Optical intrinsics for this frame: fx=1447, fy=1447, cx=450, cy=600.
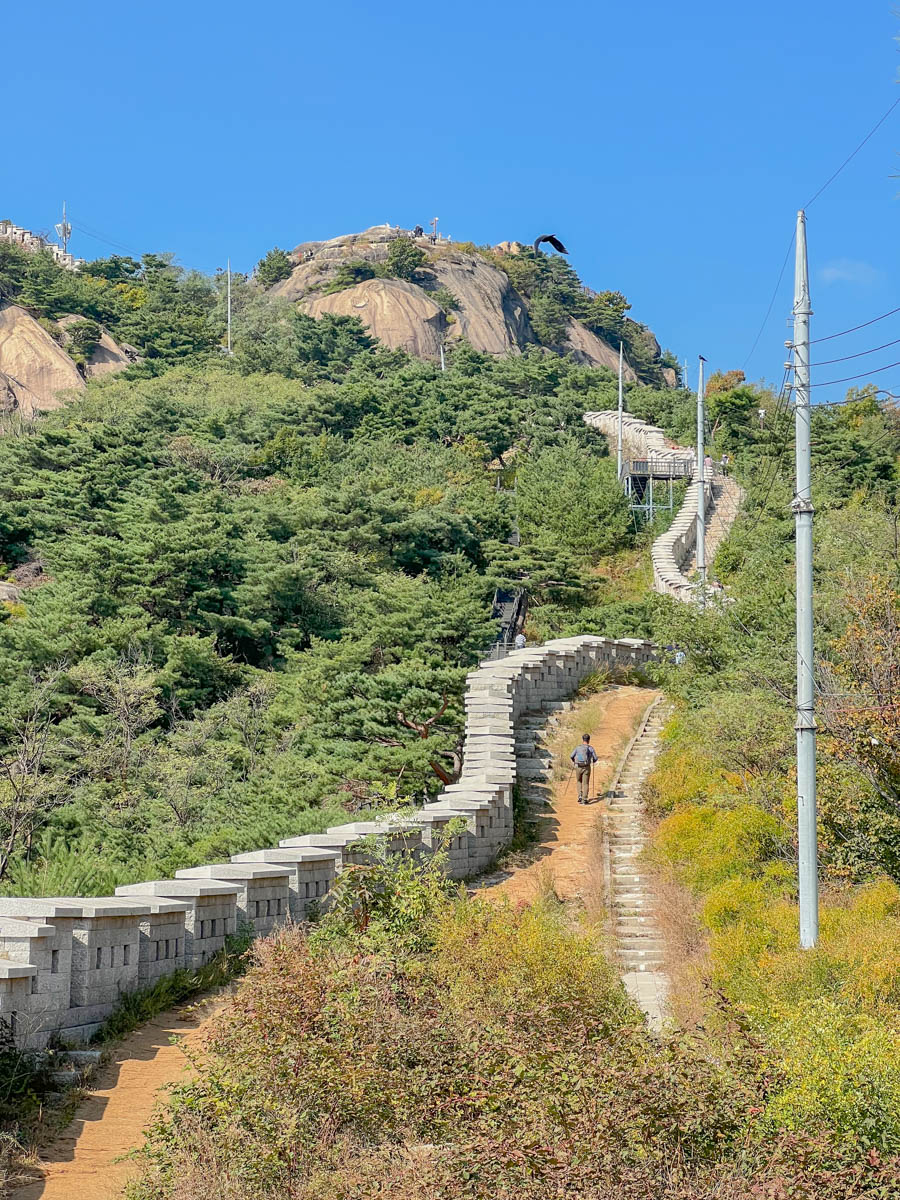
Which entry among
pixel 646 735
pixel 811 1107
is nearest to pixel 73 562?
pixel 646 735

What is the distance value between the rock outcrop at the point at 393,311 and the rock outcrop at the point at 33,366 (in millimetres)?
17619

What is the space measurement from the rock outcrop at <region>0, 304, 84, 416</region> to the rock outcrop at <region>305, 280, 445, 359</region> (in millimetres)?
17619

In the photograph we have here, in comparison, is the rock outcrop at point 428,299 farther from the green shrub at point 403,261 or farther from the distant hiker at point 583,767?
the distant hiker at point 583,767

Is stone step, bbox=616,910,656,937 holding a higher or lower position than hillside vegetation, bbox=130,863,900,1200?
higher

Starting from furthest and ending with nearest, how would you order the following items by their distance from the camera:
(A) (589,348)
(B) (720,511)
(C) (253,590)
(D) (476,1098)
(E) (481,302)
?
1. (A) (589,348)
2. (E) (481,302)
3. (B) (720,511)
4. (C) (253,590)
5. (D) (476,1098)

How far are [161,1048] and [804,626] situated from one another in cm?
702

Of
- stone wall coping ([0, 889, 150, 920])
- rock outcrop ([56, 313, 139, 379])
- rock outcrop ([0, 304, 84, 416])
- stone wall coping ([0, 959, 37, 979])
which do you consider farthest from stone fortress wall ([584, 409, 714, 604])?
rock outcrop ([56, 313, 139, 379])

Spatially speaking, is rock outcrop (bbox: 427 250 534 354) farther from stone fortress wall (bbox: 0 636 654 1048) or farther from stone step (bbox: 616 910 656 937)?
stone step (bbox: 616 910 656 937)

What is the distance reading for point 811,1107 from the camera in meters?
8.90

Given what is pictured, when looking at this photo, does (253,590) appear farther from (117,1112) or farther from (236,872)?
(117,1112)

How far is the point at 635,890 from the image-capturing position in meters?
18.0

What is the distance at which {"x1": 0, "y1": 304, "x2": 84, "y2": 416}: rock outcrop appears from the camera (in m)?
63.1

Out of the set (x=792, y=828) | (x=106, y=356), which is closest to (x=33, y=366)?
(x=106, y=356)

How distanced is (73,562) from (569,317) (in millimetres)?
68065
